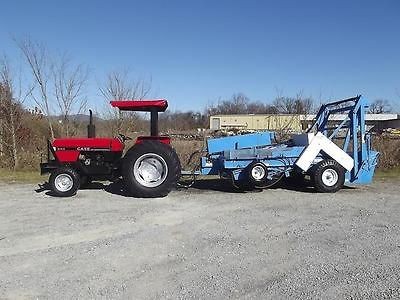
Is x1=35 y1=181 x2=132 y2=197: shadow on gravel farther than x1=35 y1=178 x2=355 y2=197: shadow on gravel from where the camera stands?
No

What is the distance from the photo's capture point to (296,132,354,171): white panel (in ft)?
31.7

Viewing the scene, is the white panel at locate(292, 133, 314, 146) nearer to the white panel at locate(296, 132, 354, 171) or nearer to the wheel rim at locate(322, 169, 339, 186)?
the white panel at locate(296, 132, 354, 171)

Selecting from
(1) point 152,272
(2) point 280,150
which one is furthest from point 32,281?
(2) point 280,150

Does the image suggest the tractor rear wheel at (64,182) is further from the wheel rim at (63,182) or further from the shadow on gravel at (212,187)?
the shadow on gravel at (212,187)

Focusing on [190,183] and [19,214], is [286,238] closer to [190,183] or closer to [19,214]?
[19,214]

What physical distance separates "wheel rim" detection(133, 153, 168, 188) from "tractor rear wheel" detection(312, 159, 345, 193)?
3.27m

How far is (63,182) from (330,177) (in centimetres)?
568

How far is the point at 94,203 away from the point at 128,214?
1.27 m

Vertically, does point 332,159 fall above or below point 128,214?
above

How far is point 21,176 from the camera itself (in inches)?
504

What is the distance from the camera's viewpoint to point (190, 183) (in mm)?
11203

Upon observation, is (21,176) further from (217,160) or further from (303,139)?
(303,139)

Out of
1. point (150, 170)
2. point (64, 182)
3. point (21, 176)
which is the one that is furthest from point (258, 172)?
point (21, 176)

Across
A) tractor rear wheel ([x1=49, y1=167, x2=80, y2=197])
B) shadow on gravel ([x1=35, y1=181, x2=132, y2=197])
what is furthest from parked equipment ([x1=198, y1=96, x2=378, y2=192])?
tractor rear wheel ([x1=49, y1=167, x2=80, y2=197])
